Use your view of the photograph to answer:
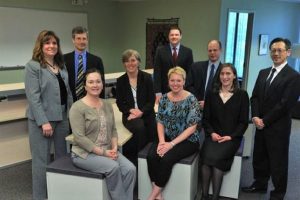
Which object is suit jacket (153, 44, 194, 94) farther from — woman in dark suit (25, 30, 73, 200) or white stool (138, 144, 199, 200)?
woman in dark suit (25, 30, 73, 200)

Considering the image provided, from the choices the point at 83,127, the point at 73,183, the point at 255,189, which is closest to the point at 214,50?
the point at 255,189

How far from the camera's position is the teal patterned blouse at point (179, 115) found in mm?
2537

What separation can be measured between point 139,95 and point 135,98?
0.05 metres

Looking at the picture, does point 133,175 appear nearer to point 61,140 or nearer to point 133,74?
point 61,140

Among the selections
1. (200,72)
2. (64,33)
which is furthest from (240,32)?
(200,72)

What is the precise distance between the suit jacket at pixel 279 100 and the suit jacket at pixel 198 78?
64cm

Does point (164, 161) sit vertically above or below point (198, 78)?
below

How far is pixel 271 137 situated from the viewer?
247cm

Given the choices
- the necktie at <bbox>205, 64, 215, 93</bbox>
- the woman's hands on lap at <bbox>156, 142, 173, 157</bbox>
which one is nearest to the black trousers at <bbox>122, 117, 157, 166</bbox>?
the woman's hands on lap at <bbox>156, 142, 173, 157</bbox>

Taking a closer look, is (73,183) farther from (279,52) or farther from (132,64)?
(279,52)

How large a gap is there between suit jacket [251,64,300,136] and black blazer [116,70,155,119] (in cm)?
97

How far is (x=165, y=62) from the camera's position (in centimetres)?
336

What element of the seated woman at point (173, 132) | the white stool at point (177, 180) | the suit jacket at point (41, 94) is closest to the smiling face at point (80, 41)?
the suit jacket at point (41, 94)

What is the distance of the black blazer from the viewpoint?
110 inches
